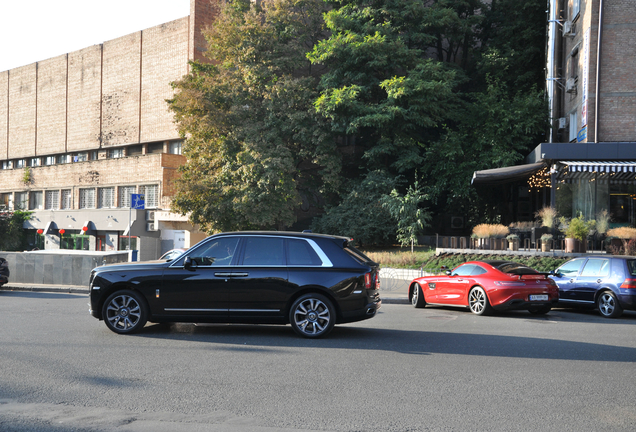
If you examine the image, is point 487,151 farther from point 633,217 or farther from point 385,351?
point 385,351

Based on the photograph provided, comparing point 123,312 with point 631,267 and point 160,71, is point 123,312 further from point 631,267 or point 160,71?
point 160,71

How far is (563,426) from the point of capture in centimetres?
502

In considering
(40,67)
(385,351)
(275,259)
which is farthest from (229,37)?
(40,67)

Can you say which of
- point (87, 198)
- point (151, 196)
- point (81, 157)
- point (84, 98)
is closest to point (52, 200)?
point (81, 157)

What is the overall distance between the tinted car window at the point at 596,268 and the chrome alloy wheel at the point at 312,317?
826cm

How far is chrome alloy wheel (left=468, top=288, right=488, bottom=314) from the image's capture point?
525 inches

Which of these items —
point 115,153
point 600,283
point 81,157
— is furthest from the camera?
point 81,157

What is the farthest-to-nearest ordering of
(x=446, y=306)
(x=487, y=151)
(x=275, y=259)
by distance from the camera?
1. (x=487, y=151)
2. (x=446, y=306)
3. (x=275, y=259)

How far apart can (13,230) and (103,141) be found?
11.0 meters

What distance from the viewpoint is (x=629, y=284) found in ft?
43.1

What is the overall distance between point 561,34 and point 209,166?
2108 centimetres

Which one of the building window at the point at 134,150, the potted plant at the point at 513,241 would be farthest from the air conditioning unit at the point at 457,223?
the building window at the point at 134,150

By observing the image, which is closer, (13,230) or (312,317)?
(312,317)

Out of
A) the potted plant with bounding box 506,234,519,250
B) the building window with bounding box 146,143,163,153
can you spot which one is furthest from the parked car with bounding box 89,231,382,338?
the building window with bounding box 146,143,163,153
